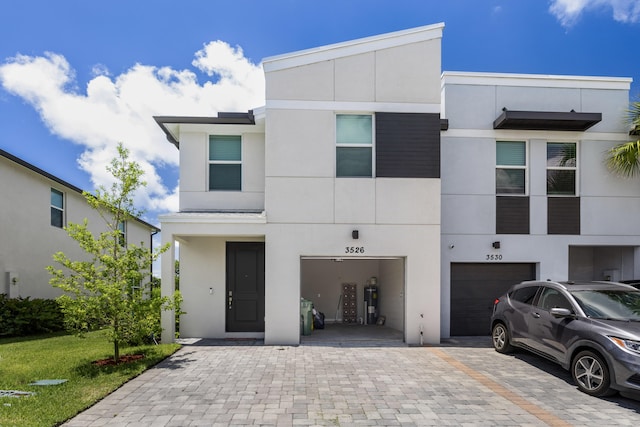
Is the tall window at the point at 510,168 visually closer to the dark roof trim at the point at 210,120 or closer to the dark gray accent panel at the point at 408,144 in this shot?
the dark gray accent panel at the point at 408,144

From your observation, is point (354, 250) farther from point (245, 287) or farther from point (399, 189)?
point (245, 287)

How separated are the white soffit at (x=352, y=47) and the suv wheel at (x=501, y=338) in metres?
6.92

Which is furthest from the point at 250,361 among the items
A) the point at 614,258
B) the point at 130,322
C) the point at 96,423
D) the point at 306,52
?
the point at 614,258

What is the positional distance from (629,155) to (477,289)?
526 centimetres

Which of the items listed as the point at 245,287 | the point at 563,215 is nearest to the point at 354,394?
the point at 245,287

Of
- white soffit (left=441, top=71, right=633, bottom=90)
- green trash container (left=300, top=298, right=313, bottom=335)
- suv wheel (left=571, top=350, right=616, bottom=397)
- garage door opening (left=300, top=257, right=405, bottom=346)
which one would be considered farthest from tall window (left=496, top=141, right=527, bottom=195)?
green trash container (left=300, top=298, right=313, bottom=335)

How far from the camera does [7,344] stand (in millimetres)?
9578

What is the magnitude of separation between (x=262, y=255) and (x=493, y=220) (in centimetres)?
625

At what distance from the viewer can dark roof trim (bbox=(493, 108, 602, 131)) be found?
10.2m

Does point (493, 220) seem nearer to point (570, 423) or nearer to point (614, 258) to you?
point (614, 258)

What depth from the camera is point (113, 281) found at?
755 centimetres

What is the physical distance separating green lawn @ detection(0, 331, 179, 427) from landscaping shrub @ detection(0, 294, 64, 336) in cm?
60

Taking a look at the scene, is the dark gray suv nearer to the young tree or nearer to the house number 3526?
the house number 3526

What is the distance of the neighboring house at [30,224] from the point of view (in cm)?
1191
